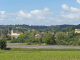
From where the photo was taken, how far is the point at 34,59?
16.2m

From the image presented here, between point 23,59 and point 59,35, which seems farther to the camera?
point 59,35

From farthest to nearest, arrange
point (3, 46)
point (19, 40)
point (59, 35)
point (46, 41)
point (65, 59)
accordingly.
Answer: point (19, 40) → point (59, 35) → point (46, 41) → point (3, 46) → point (65, 59)

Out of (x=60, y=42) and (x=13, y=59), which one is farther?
(x=60, y=42)

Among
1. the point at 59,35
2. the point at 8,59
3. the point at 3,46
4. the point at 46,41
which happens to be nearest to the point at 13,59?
the point at 8,59

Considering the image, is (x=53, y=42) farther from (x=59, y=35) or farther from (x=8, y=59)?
(x=8, y=59)

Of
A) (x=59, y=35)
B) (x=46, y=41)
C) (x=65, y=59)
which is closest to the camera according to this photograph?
(x=65, y=59)

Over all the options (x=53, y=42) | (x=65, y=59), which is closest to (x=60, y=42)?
(x=53, y=42)

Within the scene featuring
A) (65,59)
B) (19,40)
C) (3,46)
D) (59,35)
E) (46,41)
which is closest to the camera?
(65,59)

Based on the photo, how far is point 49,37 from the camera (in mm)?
45188

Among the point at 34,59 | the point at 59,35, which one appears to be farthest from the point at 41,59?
the point at 59,35

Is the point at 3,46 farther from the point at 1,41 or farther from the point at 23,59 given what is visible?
the point at 23,59

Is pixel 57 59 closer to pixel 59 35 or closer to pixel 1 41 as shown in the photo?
pixel 1 41

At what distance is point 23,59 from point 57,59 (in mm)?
4049

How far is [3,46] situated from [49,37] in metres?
17.8
